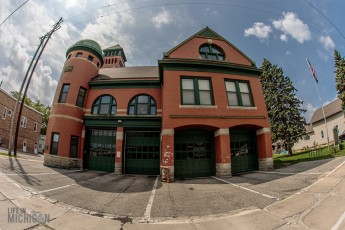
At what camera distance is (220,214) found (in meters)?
5.62

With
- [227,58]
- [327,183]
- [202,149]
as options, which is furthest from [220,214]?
[227,58]

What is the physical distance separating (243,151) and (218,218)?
989 centimetres

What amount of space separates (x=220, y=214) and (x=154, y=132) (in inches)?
410

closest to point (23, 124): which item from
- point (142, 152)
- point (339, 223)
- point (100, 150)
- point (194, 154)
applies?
point (100, 150)

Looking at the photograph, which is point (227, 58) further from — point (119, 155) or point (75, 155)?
point (75, 155)

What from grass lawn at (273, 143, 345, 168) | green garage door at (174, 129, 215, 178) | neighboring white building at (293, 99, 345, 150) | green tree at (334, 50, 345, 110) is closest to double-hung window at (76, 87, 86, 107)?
green garage door at (174, 129, 215, 178)

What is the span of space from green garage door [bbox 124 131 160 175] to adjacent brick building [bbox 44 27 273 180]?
0.09 meters

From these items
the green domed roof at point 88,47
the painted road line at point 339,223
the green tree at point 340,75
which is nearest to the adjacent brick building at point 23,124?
the green domed roof at point 88,47

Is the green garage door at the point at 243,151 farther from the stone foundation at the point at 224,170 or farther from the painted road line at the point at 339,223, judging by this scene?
the painted road line at the point at 339,223

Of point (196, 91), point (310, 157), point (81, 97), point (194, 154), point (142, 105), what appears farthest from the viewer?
point (310, 157)

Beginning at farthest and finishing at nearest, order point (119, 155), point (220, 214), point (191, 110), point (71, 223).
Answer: point (119, 155), point (191, 110), point (220, 214), point (71, 223)

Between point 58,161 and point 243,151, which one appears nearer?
point 243,151

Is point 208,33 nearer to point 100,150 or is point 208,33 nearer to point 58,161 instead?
point 100,150

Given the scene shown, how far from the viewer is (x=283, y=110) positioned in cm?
2452
